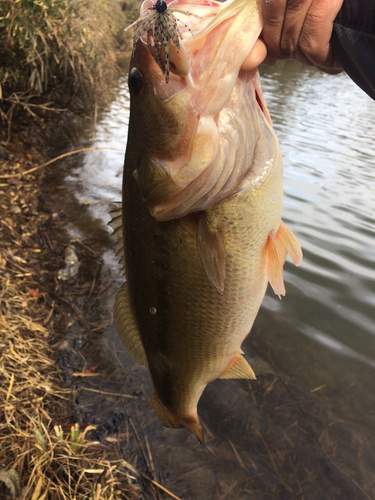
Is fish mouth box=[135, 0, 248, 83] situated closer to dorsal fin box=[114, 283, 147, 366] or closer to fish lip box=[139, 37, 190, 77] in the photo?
fish lip box=[139, 37, 190, 77]

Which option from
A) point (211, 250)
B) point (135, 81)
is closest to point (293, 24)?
point (135, 81)

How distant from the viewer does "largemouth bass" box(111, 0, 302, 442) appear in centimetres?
116

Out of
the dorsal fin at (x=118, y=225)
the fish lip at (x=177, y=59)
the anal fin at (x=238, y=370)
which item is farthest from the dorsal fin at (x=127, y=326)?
the fish lip at (x=177, y=59)

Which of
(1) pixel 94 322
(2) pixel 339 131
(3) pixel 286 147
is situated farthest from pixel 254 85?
(2) pixel 339 131

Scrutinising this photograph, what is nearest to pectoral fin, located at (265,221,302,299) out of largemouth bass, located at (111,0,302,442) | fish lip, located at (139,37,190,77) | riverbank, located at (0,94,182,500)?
largemouth bass, located at (111,0,302,442)

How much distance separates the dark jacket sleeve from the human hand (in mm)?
27

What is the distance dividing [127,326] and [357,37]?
158cm

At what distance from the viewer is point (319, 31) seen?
1204 mm

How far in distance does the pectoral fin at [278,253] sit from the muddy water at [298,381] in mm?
1818

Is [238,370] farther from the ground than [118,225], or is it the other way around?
[118,225]

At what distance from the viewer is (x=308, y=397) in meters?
3.31

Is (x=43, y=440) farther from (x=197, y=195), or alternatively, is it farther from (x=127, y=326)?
(x=197, y=195)

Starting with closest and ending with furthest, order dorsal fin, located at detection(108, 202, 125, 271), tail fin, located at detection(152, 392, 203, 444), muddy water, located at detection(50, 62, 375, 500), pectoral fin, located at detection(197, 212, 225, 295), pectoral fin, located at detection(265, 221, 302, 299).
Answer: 1. pectoral fin, located at detection(197, 212, 225, 295)
2. pectoral fin, located at detection(265, 221, 302, 299)
3. dorsal fin, located at detection(108, 202, 125, 271)
4. tail fin, located at detection(152, 392, 203, 444)
5. muddy water, located at detection(50, 62, 375, 500)

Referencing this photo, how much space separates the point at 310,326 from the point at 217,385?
1.32 m
